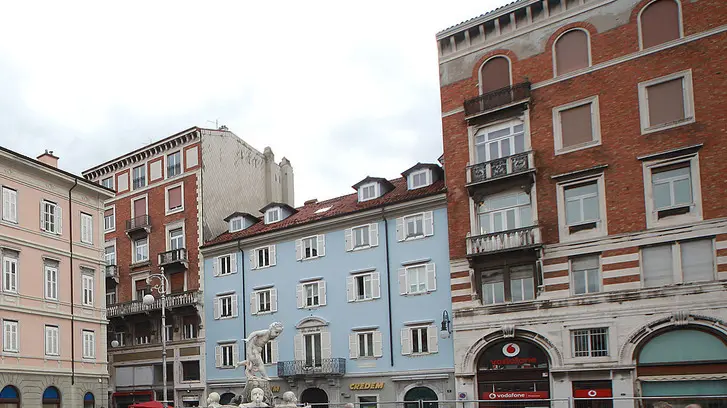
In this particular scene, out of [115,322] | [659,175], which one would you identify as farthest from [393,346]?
[115,322]

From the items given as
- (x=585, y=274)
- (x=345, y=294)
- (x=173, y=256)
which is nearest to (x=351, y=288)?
(x=345, y=294)

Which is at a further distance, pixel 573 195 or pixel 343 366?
pixel 343 366

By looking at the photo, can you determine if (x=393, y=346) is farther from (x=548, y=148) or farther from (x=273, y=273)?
(x=548, y=148)

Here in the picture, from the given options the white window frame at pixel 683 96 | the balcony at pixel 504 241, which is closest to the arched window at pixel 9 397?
the balcony at pixel 504 241

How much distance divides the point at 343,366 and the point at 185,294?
14.2 m

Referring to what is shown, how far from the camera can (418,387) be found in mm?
45188

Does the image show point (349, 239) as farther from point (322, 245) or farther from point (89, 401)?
point (89, 401)

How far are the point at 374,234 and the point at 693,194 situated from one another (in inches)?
731

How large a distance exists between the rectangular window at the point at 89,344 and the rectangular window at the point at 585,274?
27178 mm

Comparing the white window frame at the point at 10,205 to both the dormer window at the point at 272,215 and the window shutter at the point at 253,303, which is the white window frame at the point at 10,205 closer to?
the window shutter at the point at 253,303

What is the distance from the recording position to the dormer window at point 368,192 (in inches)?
1983

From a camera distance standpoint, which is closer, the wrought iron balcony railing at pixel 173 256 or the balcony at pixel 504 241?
the balcony at pixel 504 241

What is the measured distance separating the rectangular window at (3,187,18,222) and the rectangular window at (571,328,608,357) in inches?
1141

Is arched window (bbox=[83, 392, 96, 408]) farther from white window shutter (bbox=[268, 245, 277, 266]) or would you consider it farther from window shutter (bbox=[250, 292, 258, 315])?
white window shutter (bbox=[268, 245, 277, 266])
